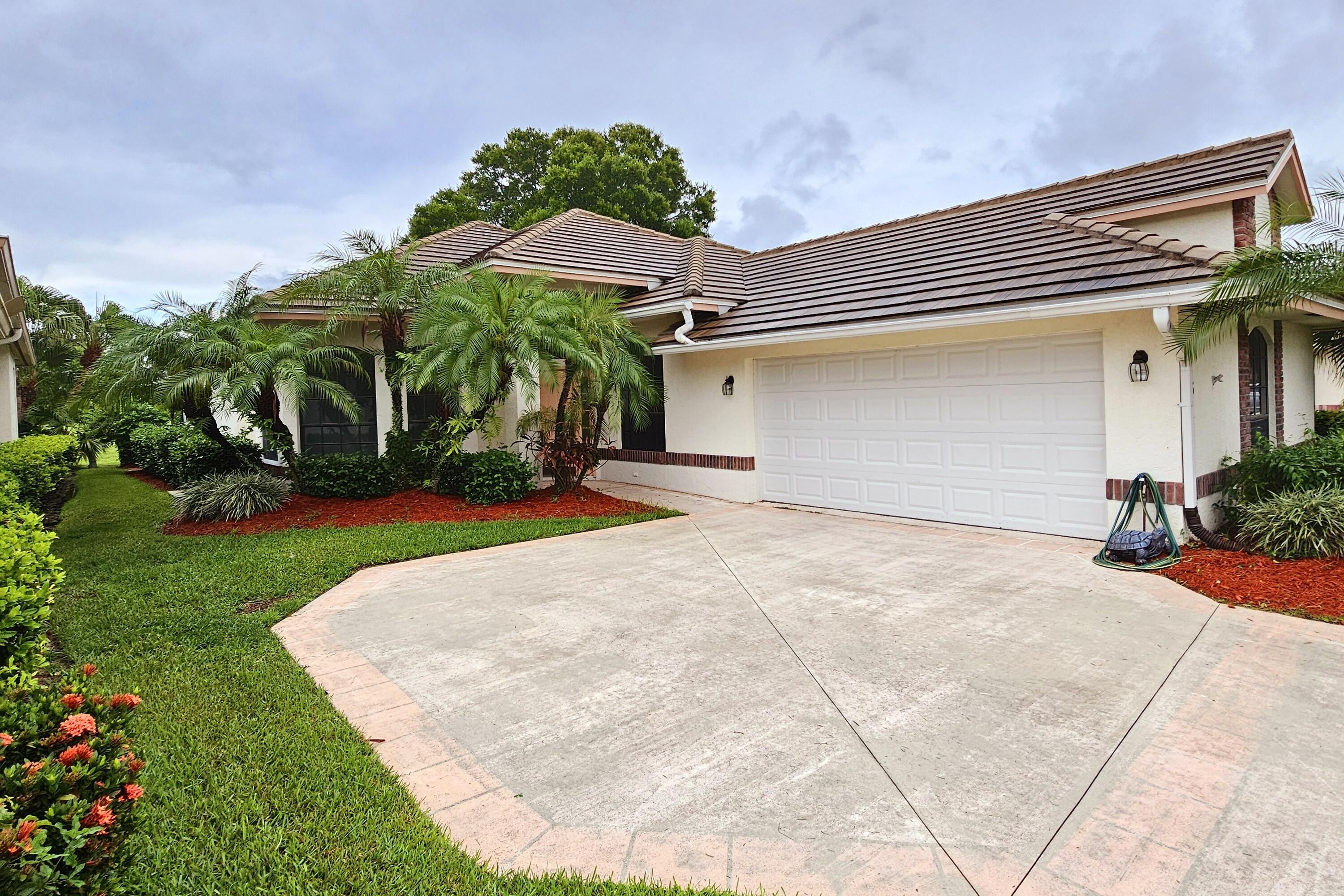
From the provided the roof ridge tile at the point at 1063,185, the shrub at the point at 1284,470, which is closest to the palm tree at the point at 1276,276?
the shrub at the point at 1284,470

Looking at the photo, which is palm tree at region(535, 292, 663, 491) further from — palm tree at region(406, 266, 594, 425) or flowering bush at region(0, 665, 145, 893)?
flowering bush at region(0, 665, 145, 893)

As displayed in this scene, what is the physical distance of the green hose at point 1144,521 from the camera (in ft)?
24.1

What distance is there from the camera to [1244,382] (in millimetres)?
9188

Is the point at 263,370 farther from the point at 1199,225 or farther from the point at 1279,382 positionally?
the point at 1279,382

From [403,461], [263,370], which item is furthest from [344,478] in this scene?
[263,370]

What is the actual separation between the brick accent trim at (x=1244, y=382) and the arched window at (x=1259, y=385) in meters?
0.48

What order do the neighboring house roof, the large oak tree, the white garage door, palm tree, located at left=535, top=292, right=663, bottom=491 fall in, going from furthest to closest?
the large oak tree
palm tree, located at left=535, top=292, right=663, bottom=491
the neighboring house roof
the white garage door

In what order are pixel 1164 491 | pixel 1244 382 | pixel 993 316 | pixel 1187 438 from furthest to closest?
pixel 1244 382 → pixel 993 316 → pixel 1164 491 → pixel 1187 438

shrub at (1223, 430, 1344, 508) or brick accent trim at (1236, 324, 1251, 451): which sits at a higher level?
brick accent trim at (1236, 324, 1251, 451)

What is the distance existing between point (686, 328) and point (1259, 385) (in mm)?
8518

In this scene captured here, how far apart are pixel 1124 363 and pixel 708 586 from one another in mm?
5420

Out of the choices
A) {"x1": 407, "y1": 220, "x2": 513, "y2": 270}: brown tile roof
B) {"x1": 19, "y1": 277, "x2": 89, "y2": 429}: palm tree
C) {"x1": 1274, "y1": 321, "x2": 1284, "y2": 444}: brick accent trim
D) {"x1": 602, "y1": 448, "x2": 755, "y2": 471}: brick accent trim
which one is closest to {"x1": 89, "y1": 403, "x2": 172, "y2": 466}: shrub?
{"x1": 19, "y1": 277, "x2": 89, "y2": 429}: palm tree

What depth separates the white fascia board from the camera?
24.3 ft

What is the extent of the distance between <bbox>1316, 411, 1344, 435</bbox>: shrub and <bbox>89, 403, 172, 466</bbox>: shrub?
87.0 ft
